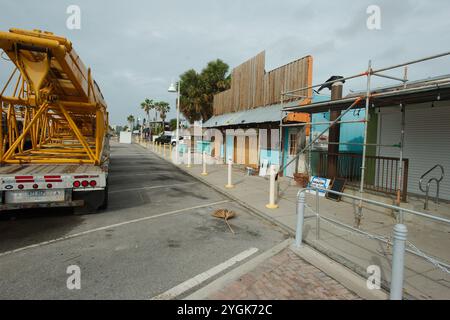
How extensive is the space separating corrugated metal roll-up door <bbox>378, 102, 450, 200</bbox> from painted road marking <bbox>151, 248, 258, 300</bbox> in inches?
253

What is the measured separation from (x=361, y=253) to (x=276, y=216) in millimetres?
2336

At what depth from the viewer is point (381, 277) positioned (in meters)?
3.66

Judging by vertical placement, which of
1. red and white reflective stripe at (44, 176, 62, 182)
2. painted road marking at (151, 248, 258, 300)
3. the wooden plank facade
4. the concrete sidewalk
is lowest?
painted road marking at (151, 248, 258, 300)

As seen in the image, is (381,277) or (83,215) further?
(83,215)

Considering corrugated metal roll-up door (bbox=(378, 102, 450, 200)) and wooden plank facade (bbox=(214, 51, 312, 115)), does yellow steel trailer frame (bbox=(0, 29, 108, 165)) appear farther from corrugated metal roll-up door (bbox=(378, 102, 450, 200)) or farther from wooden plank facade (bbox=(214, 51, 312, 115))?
corrugated metal roll-up door (bbox=(378, 102, 450, 200))

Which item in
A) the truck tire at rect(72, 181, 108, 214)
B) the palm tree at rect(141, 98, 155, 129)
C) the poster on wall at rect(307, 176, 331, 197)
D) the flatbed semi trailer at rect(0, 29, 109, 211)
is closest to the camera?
the flatbed semi trailer at rect(0, 29, 109, 211)

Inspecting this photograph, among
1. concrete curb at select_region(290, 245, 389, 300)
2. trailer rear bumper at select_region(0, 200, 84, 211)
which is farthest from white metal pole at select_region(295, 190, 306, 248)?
trailer rear bumper at select_region(0, 200, 84, 211)

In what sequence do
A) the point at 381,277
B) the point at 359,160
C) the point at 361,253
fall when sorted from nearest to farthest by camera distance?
the point at 381,277 < the point at 361,253 < the point at 359,160

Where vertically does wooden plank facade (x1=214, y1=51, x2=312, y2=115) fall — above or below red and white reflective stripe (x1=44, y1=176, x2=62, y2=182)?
above

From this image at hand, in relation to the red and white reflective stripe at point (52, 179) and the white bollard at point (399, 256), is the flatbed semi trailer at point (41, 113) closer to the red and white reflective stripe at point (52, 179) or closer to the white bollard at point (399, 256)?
the red and white reflective stripe at point (52, 179)

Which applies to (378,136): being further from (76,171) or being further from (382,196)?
(76,171)

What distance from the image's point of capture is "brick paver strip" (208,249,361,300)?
10.5 ft

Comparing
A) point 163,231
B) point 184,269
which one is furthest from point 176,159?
point 184,269

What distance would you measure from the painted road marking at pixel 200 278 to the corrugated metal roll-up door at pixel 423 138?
642 centimetres
